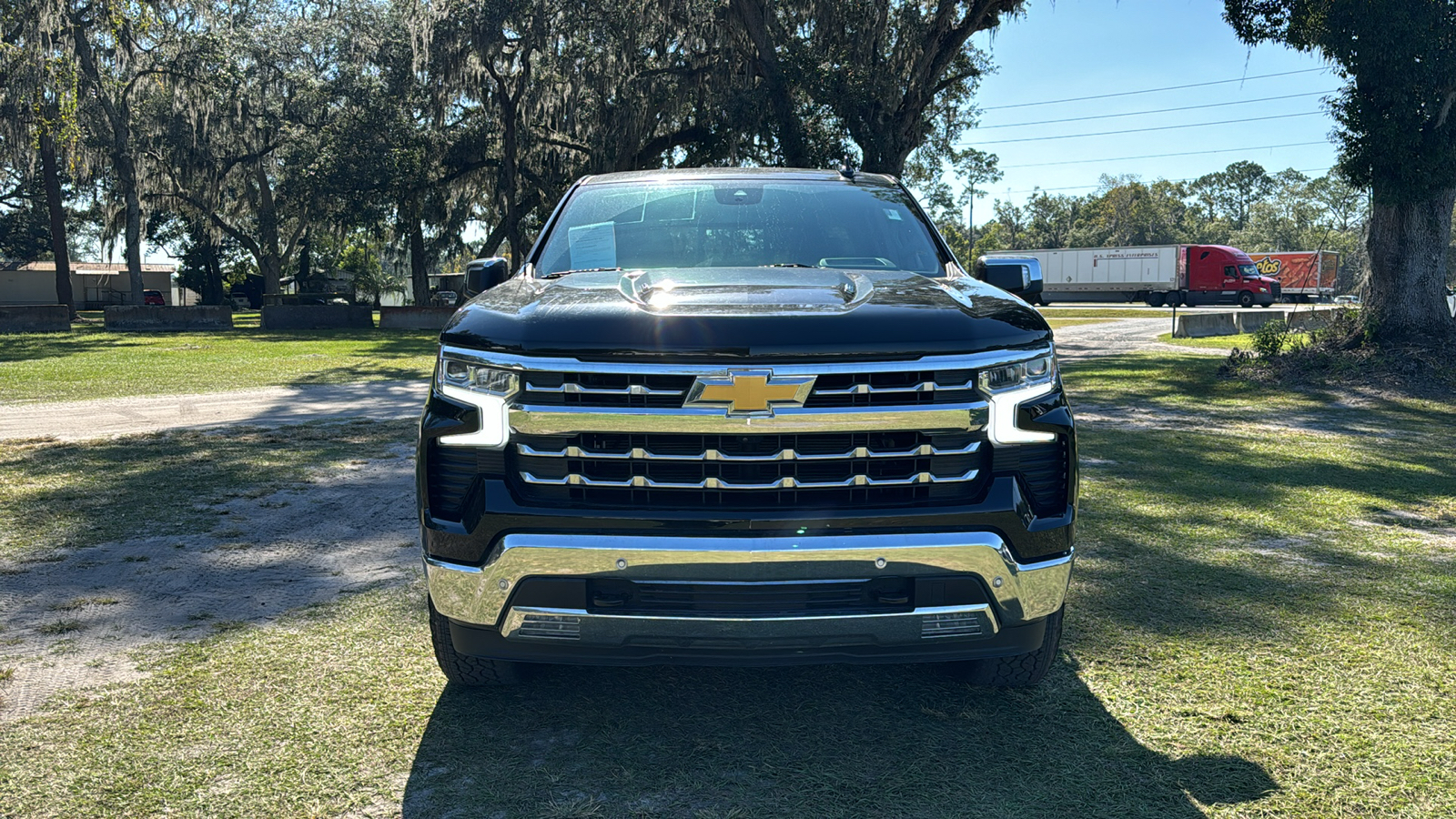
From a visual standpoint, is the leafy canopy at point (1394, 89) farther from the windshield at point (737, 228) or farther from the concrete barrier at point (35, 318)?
the concrete barrier at point (35, 318)

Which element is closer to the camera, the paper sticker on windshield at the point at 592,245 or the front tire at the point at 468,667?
the front tire at the point at 468,667

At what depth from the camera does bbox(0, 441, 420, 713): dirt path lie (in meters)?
4.03

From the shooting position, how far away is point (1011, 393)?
3.06 meters

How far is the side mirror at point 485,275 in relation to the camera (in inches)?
Result: 179

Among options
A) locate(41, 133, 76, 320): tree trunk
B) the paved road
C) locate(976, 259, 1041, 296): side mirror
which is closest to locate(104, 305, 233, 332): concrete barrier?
locate(41, 133, 76, 320): tree trunk

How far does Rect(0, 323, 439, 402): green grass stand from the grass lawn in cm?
1102

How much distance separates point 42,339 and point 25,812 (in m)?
26.1

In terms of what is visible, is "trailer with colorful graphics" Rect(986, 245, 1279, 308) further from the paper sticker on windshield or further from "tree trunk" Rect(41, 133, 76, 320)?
the paper sticker on windshield

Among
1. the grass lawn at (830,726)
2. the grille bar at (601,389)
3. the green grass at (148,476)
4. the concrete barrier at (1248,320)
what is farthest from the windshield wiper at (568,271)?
the concrete barrier at (1248,320)

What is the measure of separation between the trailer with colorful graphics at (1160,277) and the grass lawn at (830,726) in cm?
4067

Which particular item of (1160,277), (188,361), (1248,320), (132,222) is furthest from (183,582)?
(1160,277)

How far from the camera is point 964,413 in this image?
2998 millimetres

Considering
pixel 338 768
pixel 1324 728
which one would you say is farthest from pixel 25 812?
pixel 1324 728

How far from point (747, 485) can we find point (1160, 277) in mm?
54092
